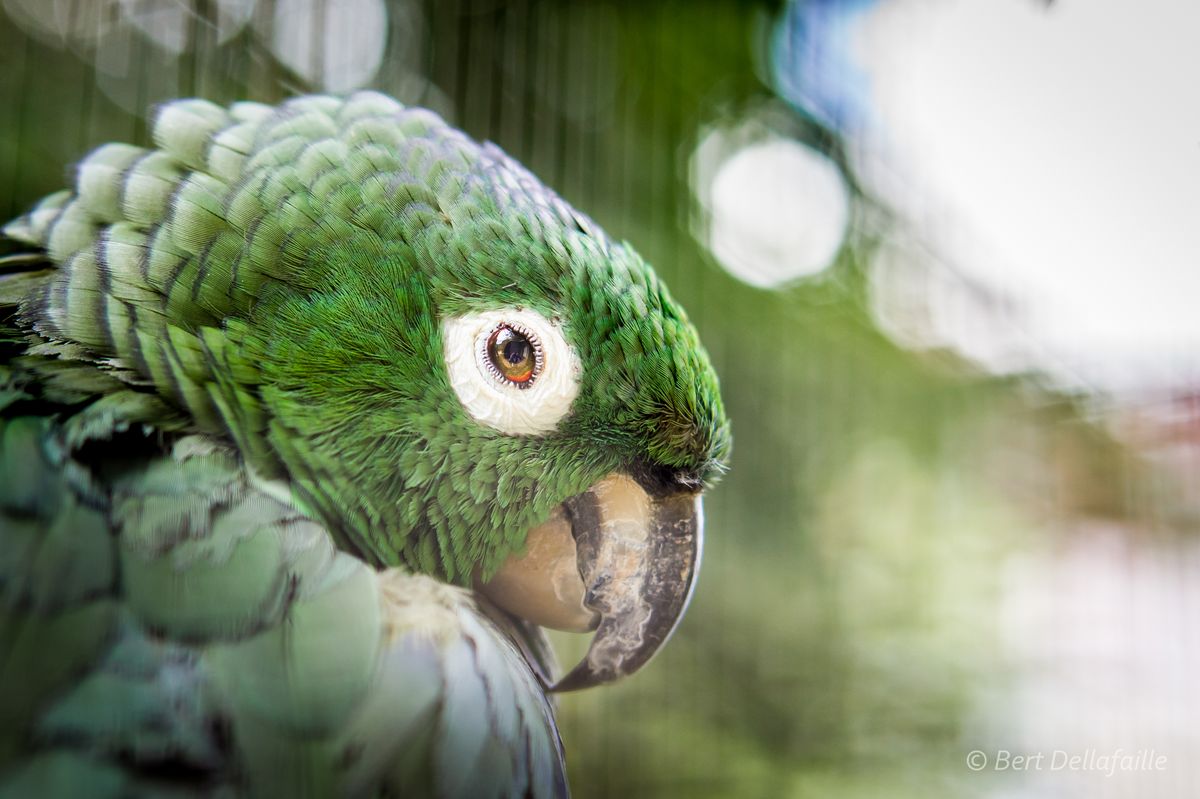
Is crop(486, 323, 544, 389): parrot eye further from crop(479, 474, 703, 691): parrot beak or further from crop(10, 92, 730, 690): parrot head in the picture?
crop(479, 474, 703, 691): parrot beak

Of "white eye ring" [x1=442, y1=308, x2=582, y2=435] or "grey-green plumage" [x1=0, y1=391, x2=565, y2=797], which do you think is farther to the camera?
"white eye ring" [x1=442, y1=308, x2=582, y2=435]

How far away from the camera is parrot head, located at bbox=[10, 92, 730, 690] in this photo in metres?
0.63

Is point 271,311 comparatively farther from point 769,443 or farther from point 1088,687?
point 1088,687

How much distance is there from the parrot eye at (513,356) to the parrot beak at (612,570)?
117mm

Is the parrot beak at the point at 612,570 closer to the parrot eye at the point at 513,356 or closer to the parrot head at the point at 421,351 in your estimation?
the parrot head at the point at 421,351

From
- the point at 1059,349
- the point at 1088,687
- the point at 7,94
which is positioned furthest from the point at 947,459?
the point at 7,94

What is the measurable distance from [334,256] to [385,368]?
10 cm

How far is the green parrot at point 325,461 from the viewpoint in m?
0.52

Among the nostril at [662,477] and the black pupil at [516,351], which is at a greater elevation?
the black pupil at [516,351]

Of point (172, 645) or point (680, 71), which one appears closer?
point (172, 645)

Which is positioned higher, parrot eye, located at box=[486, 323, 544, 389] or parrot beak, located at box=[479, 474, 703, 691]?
parrot eye, located at box=[486, 323, 544, 389]

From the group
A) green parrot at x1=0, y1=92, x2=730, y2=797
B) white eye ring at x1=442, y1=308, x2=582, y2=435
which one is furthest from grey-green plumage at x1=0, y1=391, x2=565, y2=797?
white eye ring at x1=442, y1=308, x2=582, y2=435

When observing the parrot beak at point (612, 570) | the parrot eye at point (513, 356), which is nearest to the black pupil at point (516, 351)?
the parrot eye at point (513, 356)

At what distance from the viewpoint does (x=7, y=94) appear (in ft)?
3.19
